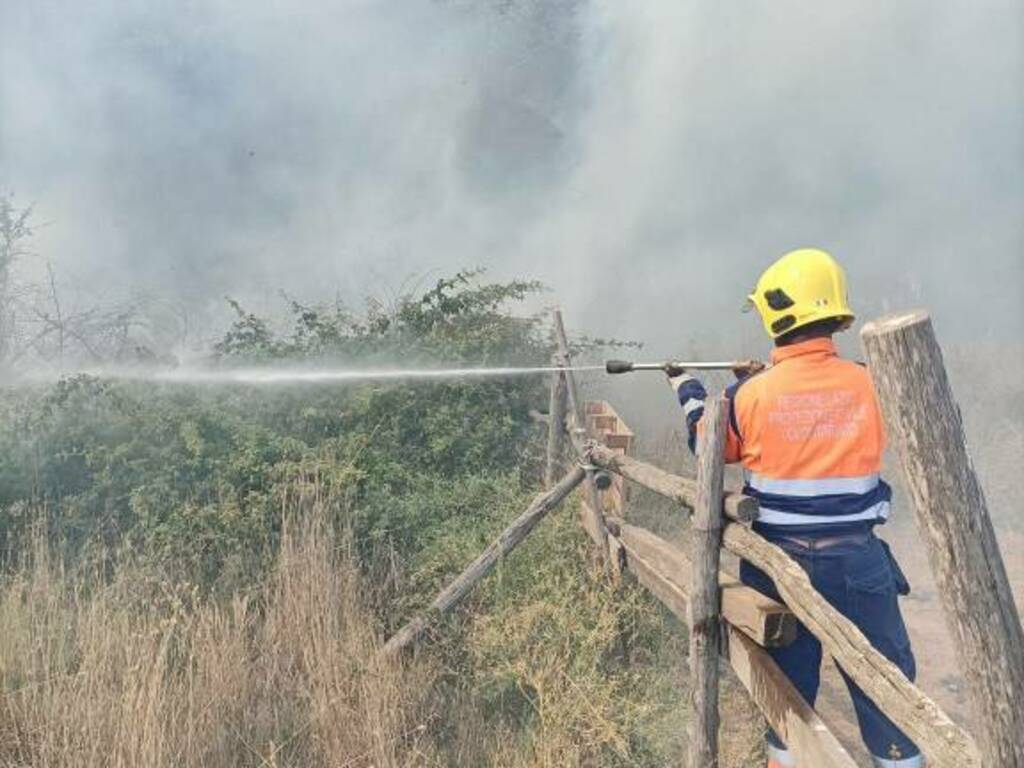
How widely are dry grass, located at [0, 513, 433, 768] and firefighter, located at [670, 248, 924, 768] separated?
1942 millimetres

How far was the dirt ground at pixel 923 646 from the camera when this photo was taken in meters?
4.98

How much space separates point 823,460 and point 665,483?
1055 mm

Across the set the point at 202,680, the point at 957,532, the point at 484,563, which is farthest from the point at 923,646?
the point at 957,532

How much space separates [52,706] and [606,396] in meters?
7.60

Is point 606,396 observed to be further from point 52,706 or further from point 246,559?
point 52,706

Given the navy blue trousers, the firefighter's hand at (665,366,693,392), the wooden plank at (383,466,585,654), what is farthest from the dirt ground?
the wooden plank at (383,466,585,654)

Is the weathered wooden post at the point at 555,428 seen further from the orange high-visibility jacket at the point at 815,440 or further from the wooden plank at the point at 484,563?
the orange high-visibility jacket at the point at 815,440

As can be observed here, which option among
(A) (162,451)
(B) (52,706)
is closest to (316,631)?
(B) (52,706)

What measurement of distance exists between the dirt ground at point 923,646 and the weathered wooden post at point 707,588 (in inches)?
39.2

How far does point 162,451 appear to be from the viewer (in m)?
6.36

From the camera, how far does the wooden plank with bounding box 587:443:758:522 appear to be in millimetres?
3188

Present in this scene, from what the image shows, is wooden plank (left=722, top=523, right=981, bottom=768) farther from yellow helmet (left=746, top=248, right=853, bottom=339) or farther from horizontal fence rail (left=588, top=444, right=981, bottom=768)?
yellow helmet (left=746, top=248, right=853, bottom=339)

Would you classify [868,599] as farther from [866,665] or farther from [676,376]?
[676,376]

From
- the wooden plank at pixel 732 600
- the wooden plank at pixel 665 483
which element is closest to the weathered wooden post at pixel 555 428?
the wooden plank at pixel 665 483
